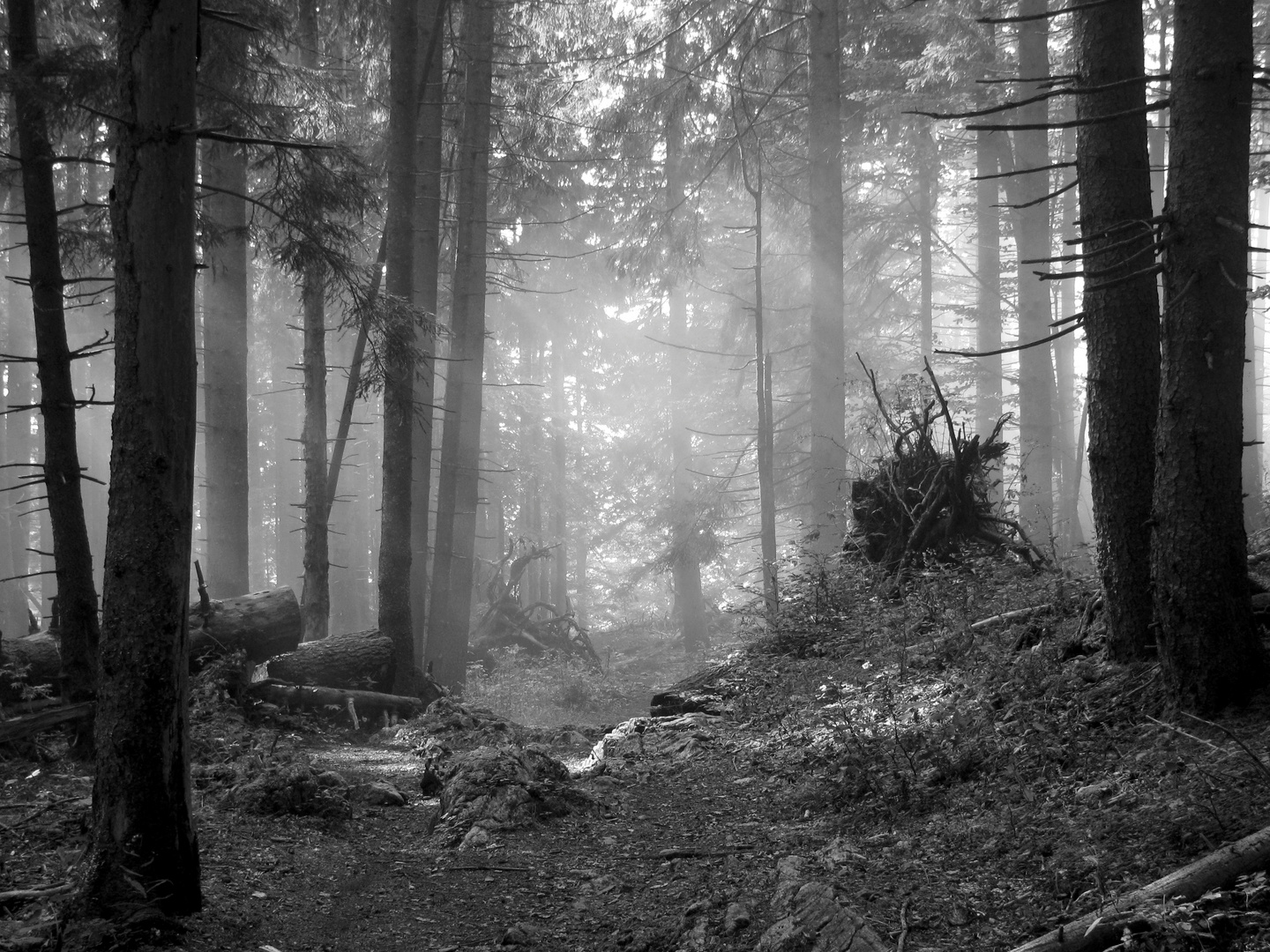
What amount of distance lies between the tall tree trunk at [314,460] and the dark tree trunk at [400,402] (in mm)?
1839

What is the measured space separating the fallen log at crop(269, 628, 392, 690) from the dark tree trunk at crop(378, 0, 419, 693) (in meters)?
0.27

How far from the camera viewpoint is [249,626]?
10344 millimetres

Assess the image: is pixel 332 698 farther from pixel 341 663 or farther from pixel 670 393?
pixel 670 393

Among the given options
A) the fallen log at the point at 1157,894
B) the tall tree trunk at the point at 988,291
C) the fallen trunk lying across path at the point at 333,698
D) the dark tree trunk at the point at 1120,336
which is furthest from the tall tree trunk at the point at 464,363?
the fallen log at the point at 1157,894

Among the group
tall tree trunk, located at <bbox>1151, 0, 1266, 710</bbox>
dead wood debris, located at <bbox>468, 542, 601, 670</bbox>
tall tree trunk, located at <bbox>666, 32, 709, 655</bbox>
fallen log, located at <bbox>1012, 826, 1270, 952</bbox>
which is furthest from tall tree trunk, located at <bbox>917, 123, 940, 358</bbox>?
fallen log, located at <bbox>1012, 826, 1270, 952</bbox>

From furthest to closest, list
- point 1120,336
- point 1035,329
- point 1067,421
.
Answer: point 1067,421, point 1035,329, point 1120,336

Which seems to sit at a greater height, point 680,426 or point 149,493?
point 680,426

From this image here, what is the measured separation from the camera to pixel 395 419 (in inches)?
482

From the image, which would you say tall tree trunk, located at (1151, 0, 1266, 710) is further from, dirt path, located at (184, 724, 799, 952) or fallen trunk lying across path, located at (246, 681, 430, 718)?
fallen trunk lying across path, located at (246, 681, 430, 718)

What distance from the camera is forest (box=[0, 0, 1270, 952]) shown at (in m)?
4.34

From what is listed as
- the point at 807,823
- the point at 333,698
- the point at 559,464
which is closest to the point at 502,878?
the point at 807,823

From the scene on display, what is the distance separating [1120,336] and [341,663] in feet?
30.1

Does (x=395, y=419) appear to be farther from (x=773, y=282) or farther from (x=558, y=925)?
(x=773, y=282)

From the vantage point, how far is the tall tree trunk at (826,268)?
14789mm
